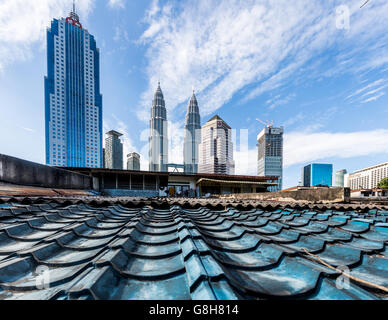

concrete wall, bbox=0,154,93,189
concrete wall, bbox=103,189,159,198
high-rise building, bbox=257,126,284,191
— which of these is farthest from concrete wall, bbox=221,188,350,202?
high-rise building, bbox=257,126,284,191

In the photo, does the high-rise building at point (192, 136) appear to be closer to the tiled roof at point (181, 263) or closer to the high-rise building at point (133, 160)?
the high-rise building at point (133, 160)

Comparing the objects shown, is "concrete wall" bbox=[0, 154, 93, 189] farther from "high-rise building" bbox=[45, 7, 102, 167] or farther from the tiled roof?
"high-rise building" bbox=[45, 7, 102, 167]

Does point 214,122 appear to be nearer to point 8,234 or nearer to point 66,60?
point 66,60

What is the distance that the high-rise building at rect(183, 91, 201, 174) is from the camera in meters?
95.1

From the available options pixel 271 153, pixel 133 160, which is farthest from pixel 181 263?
pixel 271 153

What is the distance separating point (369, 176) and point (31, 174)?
9659 centimetres

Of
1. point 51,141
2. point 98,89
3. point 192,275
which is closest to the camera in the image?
point 192,275

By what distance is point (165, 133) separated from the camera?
98938mm

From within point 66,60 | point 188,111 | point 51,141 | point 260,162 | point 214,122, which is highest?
point 66,60

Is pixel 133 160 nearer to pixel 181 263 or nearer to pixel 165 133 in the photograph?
pixel 165 133

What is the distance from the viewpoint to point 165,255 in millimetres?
1509

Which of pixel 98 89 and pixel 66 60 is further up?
pixel 66 60
